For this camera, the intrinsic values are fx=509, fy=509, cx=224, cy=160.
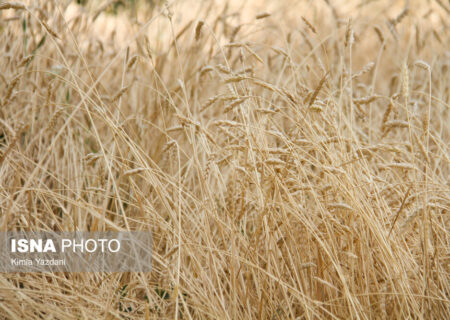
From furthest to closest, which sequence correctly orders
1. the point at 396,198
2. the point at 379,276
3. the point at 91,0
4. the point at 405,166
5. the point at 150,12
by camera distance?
the point at 150,12 → the point at 91,0 → the point at 396,198 → the point at 379,276 → the point at 405,166

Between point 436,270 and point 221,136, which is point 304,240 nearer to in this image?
point 436,270

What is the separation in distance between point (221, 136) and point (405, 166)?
3.29 feet

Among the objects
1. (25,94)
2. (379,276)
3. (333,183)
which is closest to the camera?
(333,183)

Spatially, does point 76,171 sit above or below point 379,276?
above

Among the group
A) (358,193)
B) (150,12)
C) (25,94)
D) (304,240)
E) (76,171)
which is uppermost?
(150,12)

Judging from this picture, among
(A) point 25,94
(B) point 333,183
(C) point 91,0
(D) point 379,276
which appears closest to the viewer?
(B) point 333,183

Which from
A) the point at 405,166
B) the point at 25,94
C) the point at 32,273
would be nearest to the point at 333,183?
the point at 405,166

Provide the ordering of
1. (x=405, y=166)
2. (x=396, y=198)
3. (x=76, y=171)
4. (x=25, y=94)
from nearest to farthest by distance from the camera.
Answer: (x=405, y=166), (x=396, y=198), (x=76, y=171), (x=25, y=94)

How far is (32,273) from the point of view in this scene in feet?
4.42

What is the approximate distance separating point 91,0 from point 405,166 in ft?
5.68

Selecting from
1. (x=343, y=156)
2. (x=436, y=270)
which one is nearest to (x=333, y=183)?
(x=343, y=156)

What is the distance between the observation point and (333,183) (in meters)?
1.34

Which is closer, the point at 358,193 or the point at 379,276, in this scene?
the point at 358,193

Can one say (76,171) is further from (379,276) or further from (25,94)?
(379,276)
